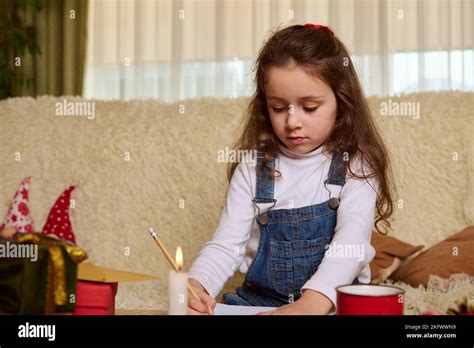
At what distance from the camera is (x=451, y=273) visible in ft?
5.15

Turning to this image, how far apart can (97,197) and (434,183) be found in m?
0.88

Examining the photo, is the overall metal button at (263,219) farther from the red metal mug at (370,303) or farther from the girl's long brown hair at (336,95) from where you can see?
the red metal mug at (370,303)

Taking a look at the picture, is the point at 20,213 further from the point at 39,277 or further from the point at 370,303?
the point at 370,303

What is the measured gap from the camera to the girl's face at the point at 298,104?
125 cm

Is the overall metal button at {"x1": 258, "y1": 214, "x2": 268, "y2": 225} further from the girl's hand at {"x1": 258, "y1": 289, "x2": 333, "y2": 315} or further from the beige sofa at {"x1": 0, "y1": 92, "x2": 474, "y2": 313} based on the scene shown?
the beige sofa at {"x1": 0, "y1": 92, "x2": 474, "y2": 313}

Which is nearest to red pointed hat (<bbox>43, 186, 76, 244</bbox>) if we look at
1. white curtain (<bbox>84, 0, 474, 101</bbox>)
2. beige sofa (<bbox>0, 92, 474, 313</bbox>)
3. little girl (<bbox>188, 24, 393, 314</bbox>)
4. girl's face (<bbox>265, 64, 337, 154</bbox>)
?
beige sofa (<bbox>0, 92, 474, 313</bbox>)

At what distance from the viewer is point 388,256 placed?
1.65 m

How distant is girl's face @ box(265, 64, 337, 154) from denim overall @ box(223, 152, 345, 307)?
109 millimetres

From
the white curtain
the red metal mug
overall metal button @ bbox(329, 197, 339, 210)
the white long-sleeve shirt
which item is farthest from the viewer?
the white curtain

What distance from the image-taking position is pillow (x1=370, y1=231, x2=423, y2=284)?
5.38 feet

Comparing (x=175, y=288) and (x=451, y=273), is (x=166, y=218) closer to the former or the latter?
(x=451, y=273)

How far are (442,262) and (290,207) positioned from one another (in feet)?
1.55

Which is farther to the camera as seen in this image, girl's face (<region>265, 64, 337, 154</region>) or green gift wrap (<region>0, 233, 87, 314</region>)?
girl's face (<region>265, 64, 337, 154</region>)
